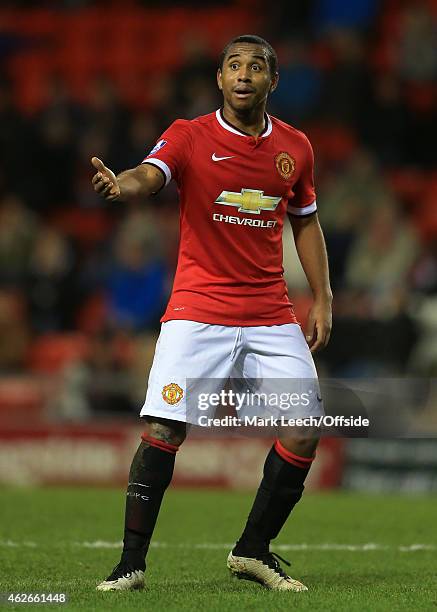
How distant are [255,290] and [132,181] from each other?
809 millimetres

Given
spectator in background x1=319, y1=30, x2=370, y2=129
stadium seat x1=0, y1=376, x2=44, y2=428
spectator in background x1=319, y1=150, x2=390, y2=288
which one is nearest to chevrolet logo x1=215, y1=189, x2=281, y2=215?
stadium seat x1=0, y1=376, x2=44, y2=428

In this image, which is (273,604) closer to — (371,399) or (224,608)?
(224,608)

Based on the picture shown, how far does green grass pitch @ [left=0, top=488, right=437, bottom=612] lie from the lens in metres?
5.25

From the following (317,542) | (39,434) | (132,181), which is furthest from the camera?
(39,434)

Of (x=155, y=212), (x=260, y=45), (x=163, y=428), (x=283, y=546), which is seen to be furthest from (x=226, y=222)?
(x=155, y=212)

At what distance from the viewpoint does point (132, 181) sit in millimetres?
5180

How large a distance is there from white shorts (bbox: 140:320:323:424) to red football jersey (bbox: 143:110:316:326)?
55mm

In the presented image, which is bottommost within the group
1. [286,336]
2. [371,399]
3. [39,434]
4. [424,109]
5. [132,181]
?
[39,434]

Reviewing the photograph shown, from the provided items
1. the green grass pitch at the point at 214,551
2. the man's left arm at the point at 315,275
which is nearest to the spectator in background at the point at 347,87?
the green grass pitch at the point at 214,551

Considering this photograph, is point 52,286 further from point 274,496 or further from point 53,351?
point 274,496

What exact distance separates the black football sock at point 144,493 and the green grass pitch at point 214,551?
19 centimetres

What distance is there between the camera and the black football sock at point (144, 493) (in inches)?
215

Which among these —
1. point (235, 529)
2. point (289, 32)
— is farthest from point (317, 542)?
point (289, 32)

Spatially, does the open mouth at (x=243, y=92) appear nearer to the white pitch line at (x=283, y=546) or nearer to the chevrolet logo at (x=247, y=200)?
the chevrolet logo at (x=247, y=200)
